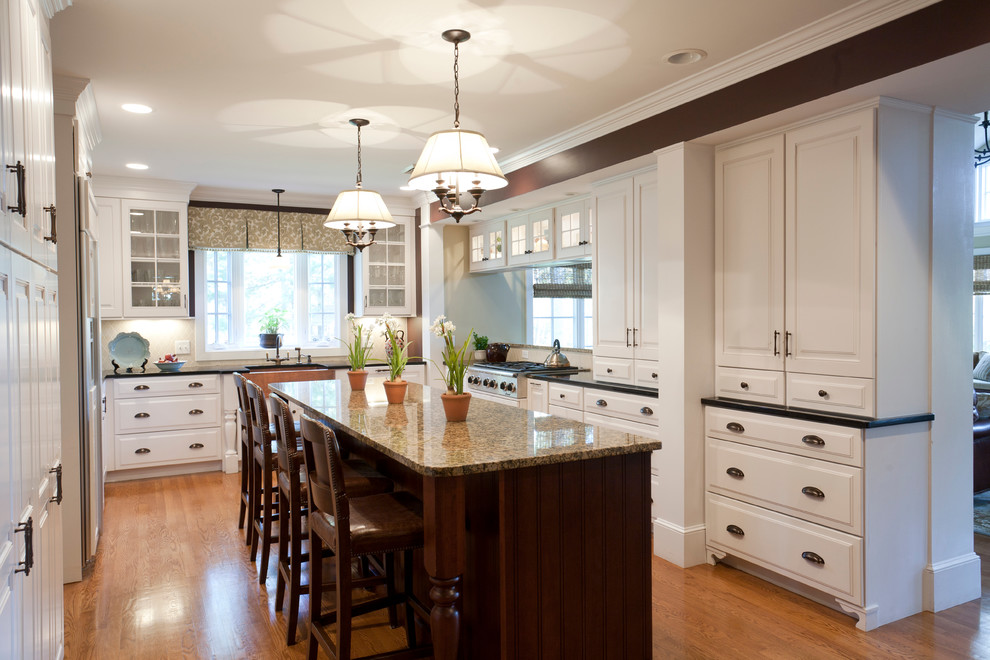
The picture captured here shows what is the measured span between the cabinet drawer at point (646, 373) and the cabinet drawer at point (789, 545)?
30.9 inches

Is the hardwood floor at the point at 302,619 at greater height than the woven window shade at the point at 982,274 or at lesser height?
lesser

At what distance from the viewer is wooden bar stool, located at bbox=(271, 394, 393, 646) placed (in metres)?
2.70

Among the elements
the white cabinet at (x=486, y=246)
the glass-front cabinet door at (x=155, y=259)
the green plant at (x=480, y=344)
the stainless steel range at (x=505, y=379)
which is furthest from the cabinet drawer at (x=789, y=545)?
the glass-front cabinet door at (x=155, y=259)

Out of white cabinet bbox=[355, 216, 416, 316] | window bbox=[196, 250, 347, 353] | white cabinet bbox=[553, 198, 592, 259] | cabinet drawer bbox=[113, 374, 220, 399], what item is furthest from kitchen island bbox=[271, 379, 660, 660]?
window bbox=[196, 250, 347, 353]

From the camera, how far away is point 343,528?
2189 mm

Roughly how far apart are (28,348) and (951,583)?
147 inches

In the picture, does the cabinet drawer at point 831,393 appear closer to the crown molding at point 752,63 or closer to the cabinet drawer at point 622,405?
the cabinet drawer at point 622,405

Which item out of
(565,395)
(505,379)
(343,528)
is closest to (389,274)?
(505,379)

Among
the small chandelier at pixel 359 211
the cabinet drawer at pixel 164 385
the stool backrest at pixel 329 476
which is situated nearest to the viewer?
the stool backrest at pixel 329 476

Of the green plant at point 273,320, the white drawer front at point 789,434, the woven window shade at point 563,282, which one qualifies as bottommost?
the white drawer front at point 789,434

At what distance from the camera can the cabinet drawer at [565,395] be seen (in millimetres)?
4605

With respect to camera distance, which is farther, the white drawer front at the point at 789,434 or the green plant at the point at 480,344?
the green plant at the point at 480,344

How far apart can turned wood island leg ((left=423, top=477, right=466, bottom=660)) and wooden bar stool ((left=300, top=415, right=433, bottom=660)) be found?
218mm

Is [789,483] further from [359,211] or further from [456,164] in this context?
[359,211]
